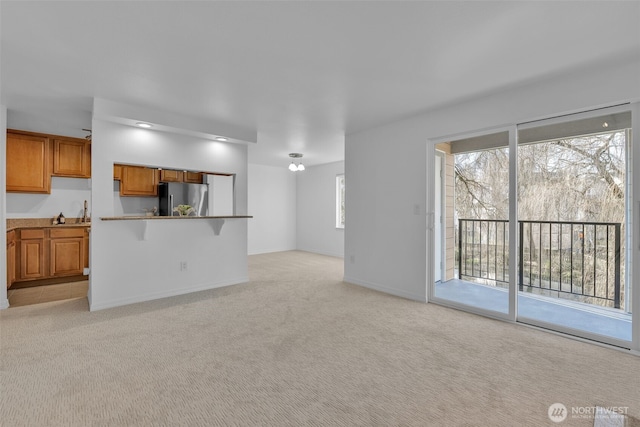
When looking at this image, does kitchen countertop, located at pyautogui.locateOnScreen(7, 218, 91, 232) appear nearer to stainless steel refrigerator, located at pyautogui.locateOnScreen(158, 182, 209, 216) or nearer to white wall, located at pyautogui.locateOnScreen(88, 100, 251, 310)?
stainless steel refrigerator, located at pyautogui.locateOnScreen(158, 182, 209, 216)

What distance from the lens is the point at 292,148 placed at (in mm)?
5672

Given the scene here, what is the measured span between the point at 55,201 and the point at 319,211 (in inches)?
204

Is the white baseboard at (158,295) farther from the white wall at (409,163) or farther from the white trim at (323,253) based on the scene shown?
the white trim at (323,253)

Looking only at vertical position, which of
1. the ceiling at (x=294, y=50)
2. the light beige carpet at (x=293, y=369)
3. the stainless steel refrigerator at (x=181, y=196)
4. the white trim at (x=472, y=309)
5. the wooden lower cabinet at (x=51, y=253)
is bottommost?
the light beige carpet at (x=293, y=369)

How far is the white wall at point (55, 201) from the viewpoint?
4633mm

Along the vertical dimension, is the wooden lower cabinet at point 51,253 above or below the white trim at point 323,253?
above

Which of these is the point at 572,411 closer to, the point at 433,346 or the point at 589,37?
the point at 433,346

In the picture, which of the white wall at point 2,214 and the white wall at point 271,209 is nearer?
the white wall at point 2,214

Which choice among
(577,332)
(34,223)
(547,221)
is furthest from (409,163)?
(34,223)

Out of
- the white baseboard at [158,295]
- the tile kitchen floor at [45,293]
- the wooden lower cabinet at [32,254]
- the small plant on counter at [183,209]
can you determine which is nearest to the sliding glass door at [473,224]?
the white baseboard at [158,295]

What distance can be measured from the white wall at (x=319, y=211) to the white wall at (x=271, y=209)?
23 cm

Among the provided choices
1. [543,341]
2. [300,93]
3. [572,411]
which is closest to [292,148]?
[300,93]

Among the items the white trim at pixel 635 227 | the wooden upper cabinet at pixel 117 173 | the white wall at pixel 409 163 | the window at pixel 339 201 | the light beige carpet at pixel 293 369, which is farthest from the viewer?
the window at pixel 339 201

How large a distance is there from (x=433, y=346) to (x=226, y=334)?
5.96ft
